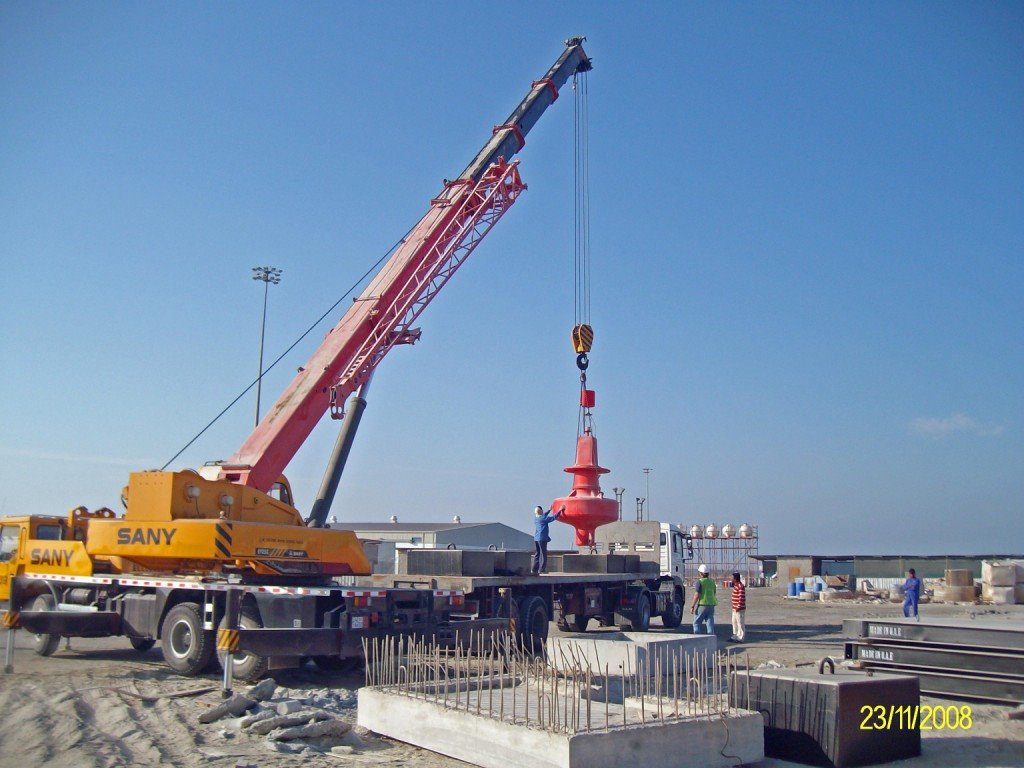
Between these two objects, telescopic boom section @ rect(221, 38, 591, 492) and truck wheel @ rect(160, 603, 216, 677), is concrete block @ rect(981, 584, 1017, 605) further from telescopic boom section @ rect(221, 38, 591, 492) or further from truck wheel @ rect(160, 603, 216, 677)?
truck wheel @ rect(160, 603, 216, 677)

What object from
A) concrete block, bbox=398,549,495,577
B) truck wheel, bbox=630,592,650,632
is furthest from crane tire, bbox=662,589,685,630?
concrete block, bbox=398,549,495,577

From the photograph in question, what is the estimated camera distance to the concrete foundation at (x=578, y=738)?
24.6 ft

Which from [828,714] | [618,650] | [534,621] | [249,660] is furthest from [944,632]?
[249,660]

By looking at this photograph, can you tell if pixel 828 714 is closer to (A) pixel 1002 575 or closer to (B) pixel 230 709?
(B) pixel 230 709

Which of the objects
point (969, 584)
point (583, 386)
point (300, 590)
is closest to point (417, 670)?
point (300, 590)

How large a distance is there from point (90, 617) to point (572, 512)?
8.98 metres

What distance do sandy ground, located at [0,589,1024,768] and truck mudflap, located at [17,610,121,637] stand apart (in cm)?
53

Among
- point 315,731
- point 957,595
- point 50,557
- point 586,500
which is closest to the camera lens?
point 315,731

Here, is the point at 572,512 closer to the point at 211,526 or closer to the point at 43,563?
the point at 211,526

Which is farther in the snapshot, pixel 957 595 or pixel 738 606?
pixel 957 595

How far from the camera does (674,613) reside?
25422mm

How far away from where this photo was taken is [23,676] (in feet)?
44.4

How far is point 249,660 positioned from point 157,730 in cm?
352

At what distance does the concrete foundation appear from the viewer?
295 inches
